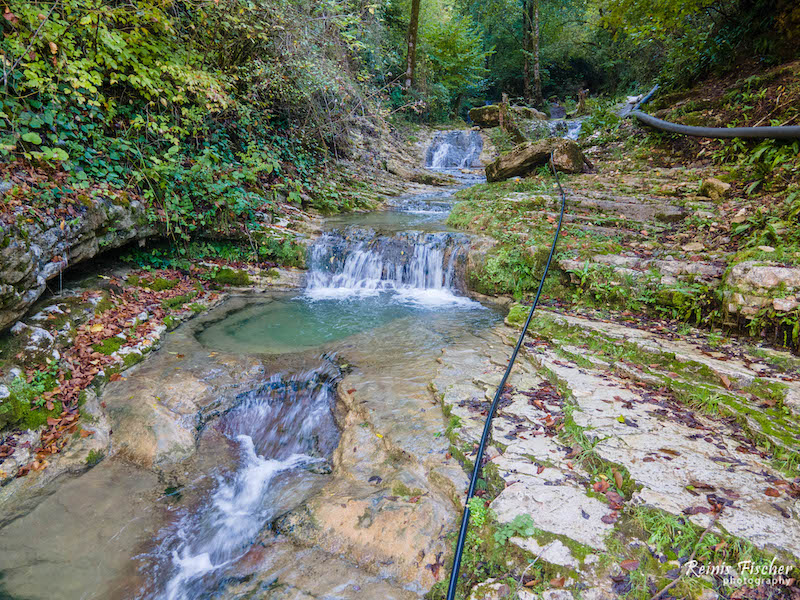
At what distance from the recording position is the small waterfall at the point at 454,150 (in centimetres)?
1711

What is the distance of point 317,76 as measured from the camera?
25.4 feet

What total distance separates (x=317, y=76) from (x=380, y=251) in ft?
12.3

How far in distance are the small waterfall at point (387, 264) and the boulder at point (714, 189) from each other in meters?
4.41

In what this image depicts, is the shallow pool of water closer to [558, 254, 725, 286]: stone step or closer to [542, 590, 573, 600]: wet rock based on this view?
[558, 254, 725, 286]: stone step

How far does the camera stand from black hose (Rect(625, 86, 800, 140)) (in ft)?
19.4

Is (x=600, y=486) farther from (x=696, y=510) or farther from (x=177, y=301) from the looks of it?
(x=177, y=301)

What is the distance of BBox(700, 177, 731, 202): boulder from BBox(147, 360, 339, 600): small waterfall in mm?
7298

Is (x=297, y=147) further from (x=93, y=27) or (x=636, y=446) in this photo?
(x=636, y=446)

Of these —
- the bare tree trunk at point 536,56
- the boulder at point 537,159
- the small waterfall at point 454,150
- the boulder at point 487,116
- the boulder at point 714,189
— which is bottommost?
the boulder at point 714,189

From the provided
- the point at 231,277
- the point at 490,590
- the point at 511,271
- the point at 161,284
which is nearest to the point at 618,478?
the point at 490,590

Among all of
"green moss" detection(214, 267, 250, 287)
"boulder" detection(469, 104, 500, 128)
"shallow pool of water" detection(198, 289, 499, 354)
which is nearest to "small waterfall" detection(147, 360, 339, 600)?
"shallow pool of water" detection(198, 289, 499, 354)

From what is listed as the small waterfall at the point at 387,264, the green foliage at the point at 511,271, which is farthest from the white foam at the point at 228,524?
the green foliage at the point at 511,271

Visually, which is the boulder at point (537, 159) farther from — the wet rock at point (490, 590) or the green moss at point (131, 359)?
the wet rock at point (490, 590)

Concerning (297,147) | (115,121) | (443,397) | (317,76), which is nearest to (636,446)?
(443,397)
